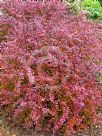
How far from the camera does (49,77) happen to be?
434 centimetres

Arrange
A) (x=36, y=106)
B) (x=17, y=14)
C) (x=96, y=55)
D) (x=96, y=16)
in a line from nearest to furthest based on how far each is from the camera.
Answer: (x=36, y=106)
(x=96, y=55)
(x=17, y=14)
(x=96, y=16)

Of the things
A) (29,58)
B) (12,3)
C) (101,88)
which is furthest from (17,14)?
(101,88)

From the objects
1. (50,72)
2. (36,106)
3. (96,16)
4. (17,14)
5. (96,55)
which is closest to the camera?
(36,106)

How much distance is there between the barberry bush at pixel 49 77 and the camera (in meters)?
4.25

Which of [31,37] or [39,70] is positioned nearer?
[39,70]

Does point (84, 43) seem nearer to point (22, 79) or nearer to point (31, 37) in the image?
point (31, 37)

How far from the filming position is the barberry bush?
13.9 ft

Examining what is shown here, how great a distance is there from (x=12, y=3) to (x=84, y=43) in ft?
4.58

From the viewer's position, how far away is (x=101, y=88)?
4.66 metres

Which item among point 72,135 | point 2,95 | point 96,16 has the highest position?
point 2,95

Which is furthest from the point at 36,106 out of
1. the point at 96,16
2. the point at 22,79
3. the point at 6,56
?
the point at 96,16

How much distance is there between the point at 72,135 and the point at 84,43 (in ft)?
3.99

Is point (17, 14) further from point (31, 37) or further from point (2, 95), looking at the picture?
point (2, 95)

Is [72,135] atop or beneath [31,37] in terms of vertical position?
beneath
